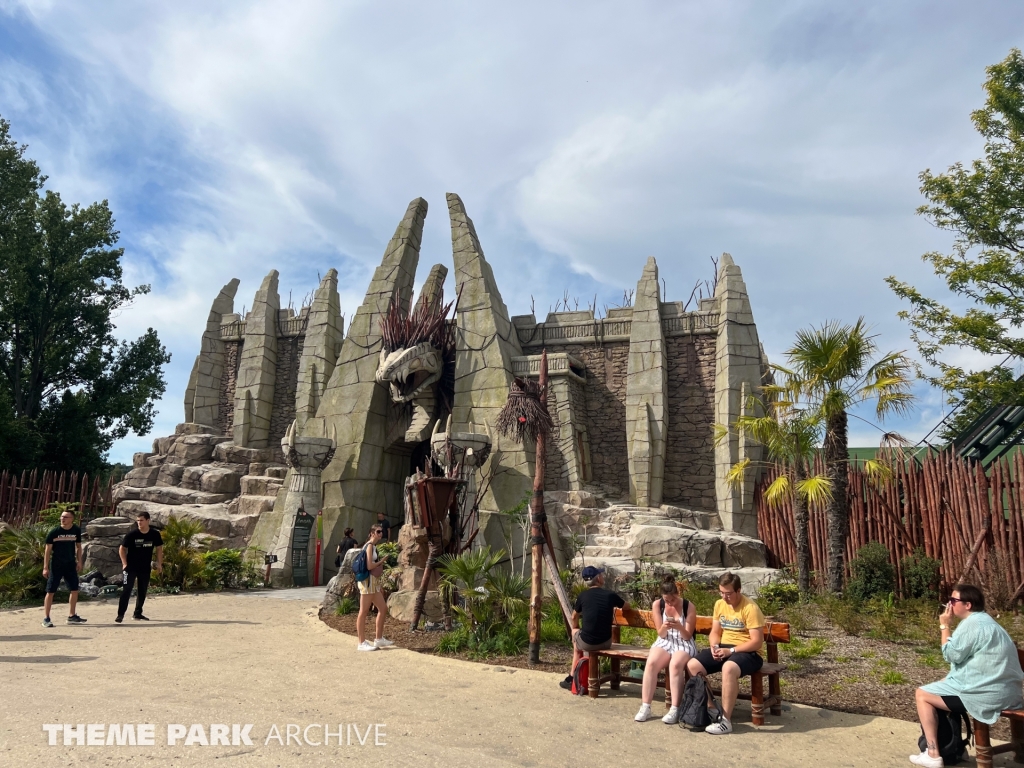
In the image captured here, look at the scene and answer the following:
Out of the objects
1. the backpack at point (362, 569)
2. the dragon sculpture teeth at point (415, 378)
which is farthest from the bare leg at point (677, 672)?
the dragon sculpture teeth at point (415, 378)

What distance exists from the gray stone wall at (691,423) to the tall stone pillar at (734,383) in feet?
1.03

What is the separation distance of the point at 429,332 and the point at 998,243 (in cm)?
1104

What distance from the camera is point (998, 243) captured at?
1251 cm

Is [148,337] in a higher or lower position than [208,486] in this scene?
higher

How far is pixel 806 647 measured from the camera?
7.27 meters

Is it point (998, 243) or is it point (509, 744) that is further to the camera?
point (998, 243)

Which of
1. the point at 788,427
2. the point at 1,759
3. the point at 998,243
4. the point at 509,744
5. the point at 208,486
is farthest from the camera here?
the point at 208,486

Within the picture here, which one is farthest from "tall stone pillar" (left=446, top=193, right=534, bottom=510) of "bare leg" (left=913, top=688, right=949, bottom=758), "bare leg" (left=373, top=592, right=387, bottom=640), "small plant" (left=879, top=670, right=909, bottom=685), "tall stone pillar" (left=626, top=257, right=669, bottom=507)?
"bare leg" (left=913, top=688, right=949, bottom=758)

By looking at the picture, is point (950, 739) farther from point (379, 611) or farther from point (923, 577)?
point (923, 577)

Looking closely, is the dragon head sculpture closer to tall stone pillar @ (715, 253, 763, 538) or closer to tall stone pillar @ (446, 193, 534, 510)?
tall stone pillar @ (446, 193, 534, 510)

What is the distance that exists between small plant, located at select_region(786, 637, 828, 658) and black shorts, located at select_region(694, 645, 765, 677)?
2.45m

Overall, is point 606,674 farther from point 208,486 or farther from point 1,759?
point 208,486

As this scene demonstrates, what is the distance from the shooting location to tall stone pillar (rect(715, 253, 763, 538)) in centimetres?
1405

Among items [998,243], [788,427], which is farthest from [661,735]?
[998,243]
